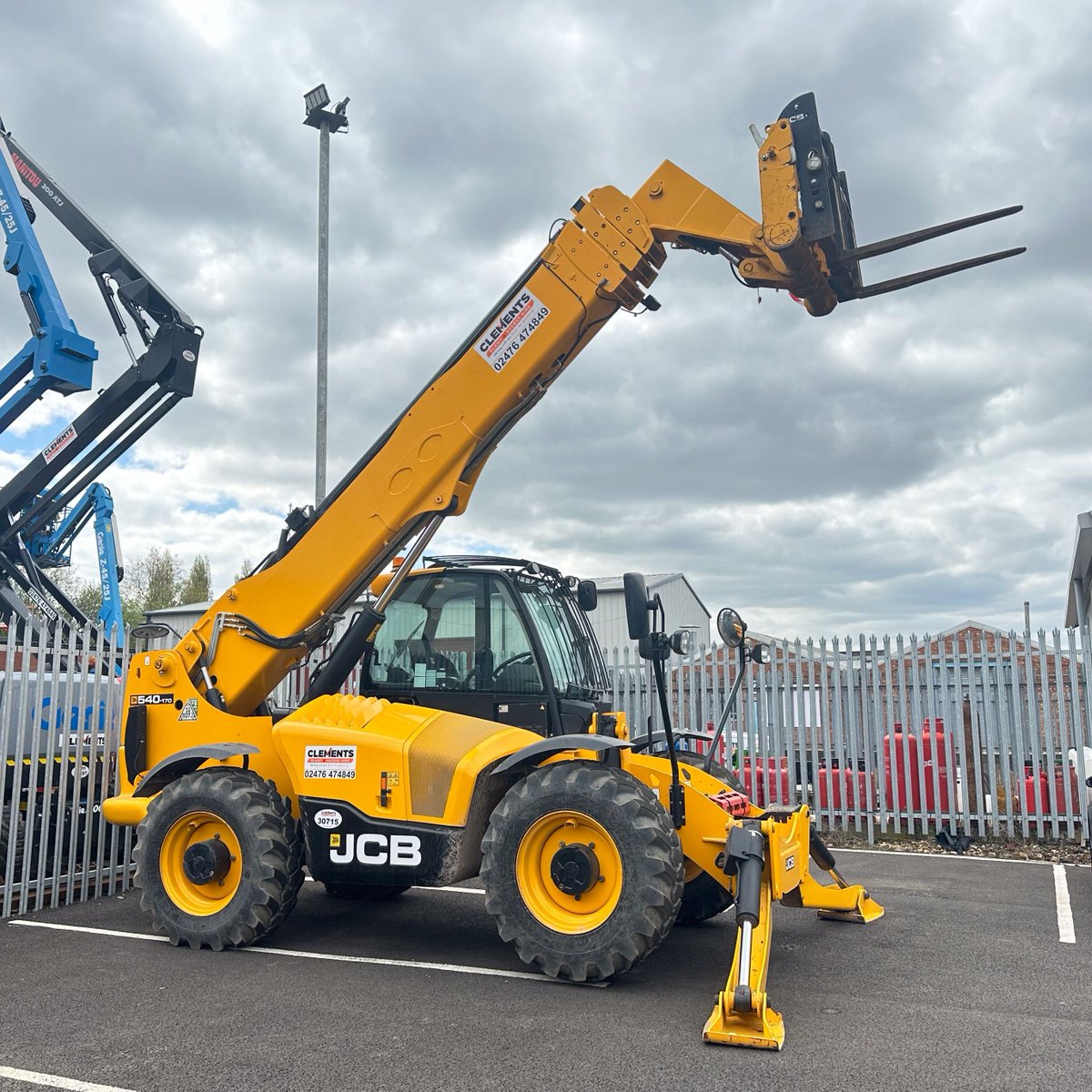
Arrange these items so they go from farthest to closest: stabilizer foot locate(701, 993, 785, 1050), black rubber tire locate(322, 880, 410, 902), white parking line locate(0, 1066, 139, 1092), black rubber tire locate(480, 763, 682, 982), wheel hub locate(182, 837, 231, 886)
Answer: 1. black rubber tire locate(322, 880, 410, 902)
2. wheel hub locate(182, 837, 231, 886)
3. black rubber tire locate(480, 763, 682, 982)
4. stabilizer foot locate(701, 993, 785, 1050)
5. white parking line locate(0, 1066, 139, 1092)

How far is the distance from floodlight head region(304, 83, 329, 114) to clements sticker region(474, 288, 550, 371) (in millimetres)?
9687

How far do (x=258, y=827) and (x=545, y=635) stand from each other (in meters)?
2.27

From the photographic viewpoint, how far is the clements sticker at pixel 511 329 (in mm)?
6977

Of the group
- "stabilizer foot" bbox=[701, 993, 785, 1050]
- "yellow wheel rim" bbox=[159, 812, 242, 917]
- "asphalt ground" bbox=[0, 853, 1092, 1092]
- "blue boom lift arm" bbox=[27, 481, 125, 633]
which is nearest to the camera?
"asphalt ground" bbox=[0, 853, 1092, 1092]

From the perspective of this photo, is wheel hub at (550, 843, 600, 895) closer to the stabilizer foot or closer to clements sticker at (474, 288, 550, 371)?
the stabilizer foot

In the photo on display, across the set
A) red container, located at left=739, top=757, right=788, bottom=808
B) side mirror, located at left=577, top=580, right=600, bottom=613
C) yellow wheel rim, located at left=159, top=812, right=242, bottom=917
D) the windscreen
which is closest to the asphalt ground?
yellow wheel rim, located at left=159, top=812, right=242, bottom=917

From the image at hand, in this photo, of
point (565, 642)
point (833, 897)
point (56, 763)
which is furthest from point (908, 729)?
point (56, 763)

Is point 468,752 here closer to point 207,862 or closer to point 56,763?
point 207,862

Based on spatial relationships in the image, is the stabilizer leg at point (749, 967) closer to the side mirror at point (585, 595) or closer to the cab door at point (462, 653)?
the cab door at point (462, 653)

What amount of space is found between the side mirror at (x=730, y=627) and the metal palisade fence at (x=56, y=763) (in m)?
5.20

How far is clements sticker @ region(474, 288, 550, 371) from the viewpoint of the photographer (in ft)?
22.9

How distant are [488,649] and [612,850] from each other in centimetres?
180

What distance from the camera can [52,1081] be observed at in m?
4.30

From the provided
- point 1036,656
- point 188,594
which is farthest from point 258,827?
point 188,594
